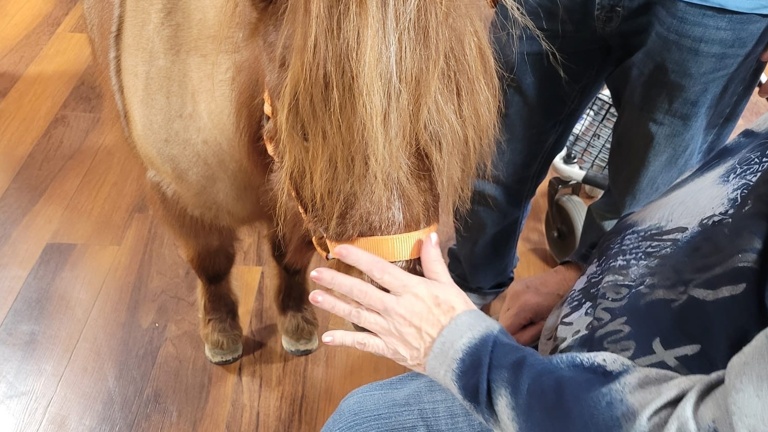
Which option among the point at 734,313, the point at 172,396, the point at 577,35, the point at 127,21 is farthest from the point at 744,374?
the point at 172,396

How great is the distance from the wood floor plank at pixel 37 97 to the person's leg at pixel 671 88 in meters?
1.53

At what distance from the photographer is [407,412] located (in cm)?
71

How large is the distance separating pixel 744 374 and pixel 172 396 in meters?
1.06

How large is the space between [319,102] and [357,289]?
19 cm

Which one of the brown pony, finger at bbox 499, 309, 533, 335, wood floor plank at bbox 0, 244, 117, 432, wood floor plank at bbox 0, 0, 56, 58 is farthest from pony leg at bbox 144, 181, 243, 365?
wood floor plank at bbox 0, 0, 56, 58

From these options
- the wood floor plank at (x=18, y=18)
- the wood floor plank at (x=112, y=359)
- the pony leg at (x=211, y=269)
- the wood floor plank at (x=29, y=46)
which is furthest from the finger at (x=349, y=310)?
the wood floor plank at (x=18, y=18)

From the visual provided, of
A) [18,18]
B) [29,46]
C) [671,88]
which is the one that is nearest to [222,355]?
[671,88]

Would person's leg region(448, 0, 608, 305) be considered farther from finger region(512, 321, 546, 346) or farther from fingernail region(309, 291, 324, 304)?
fingernail region(309, 291, 324, 304)

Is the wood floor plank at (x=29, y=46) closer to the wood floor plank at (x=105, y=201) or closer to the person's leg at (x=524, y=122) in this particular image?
the wood floor plank at (x=105, y=201)

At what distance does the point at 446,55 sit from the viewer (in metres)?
0.51

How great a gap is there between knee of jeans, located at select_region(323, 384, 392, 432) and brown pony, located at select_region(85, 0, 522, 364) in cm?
21

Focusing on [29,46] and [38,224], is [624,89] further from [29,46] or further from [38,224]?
[29,46]

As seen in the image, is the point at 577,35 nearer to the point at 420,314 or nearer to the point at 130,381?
the point at 420,314

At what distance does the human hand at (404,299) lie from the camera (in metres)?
0.56
